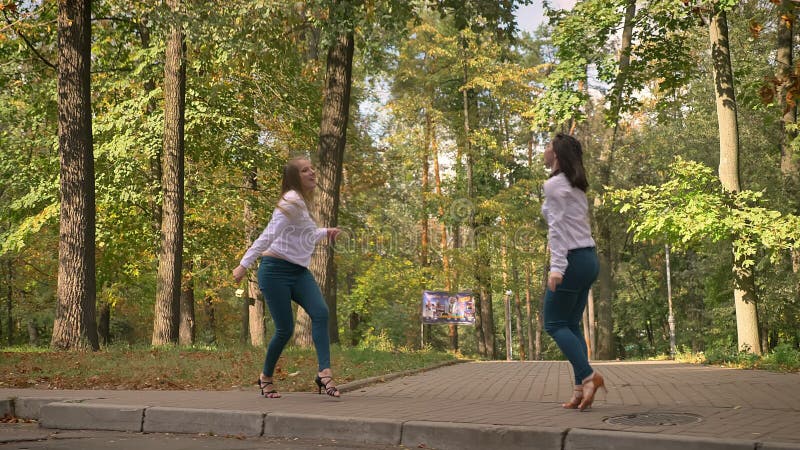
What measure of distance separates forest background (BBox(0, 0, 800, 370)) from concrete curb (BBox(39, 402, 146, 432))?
6093 mm

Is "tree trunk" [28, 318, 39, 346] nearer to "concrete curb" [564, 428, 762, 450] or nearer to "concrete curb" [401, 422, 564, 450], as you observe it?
"concrete curb" [401, 422, 564, 450]

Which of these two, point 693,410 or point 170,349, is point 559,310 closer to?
point 693,410

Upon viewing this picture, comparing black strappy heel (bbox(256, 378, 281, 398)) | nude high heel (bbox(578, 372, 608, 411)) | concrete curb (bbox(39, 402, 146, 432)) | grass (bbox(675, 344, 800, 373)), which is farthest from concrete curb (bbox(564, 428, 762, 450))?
grass (bbox(675, 344, 800, 373))

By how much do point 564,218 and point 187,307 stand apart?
22.0m

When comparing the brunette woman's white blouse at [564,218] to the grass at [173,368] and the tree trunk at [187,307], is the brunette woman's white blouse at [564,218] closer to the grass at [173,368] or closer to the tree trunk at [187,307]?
the grass at [173,368]

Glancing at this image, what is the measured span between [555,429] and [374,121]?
35124 millimetres

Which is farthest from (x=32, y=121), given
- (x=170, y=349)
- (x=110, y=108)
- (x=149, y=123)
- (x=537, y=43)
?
(x=537, y=43)

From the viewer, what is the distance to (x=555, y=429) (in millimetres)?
5211

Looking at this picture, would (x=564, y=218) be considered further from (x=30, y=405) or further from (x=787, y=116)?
(x=787, y=116)

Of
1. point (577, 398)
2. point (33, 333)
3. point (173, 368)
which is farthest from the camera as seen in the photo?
point (33, 333)

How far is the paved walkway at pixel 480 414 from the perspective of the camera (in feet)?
16.7

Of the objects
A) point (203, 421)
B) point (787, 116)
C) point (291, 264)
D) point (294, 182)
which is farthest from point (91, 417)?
point (787, 116)

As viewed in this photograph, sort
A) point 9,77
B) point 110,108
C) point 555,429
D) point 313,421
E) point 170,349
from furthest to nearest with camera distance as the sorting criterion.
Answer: point 110,108
point 9,77
point 170,349
point 313,421
point 555,429

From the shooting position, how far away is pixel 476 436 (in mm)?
5422
